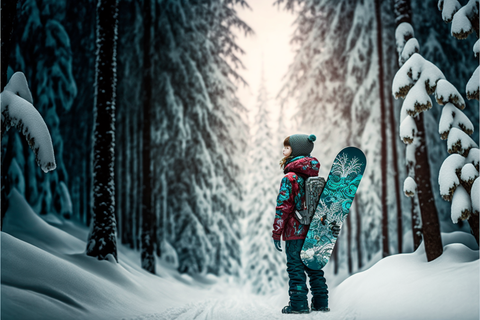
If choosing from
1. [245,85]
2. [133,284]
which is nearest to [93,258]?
[133,284]

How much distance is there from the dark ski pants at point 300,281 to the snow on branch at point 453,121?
10.7ft

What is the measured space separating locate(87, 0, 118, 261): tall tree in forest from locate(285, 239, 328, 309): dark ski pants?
16.7ft

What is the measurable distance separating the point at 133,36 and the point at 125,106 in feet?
10.9

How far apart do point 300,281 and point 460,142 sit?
3.55 meters

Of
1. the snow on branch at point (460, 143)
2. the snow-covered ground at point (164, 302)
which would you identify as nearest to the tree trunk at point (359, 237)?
the snow-covered ground at point (164, 302)

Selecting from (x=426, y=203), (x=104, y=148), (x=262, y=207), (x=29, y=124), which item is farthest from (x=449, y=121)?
(x=262, y=207)

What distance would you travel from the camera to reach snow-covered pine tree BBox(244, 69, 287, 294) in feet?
71.5

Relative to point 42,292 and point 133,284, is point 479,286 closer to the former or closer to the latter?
point 42,292

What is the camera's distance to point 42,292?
4.87 m

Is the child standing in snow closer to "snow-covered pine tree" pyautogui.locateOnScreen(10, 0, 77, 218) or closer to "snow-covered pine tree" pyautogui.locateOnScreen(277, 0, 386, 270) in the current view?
"snow-covered pine tree" pyautogui.locateOnScreen(277, 0, 386, 270)

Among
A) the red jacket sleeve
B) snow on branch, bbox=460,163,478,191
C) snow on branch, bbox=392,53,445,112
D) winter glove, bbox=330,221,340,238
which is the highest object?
snow on branch, bbox=392,53,445,112

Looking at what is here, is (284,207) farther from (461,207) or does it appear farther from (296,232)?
(461,207)

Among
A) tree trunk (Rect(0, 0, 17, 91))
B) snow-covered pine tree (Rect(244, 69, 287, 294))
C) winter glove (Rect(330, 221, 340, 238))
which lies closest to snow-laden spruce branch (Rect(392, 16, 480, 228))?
winter glove (Rect(330, 221, 340, 238))

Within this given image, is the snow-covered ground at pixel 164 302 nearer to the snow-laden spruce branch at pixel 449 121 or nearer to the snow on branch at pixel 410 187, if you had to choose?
the snow-laden spruce branch at pixel 449 121
